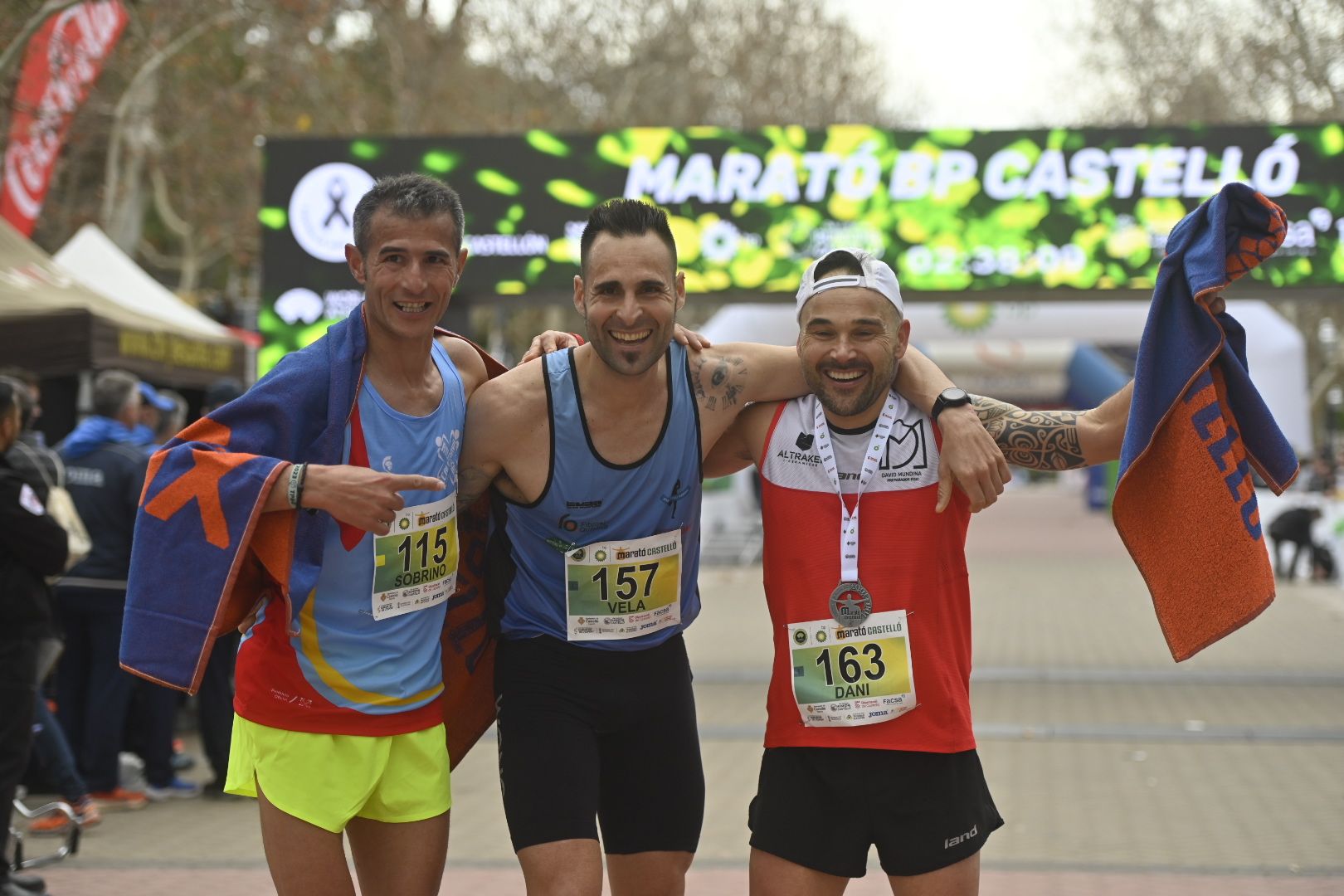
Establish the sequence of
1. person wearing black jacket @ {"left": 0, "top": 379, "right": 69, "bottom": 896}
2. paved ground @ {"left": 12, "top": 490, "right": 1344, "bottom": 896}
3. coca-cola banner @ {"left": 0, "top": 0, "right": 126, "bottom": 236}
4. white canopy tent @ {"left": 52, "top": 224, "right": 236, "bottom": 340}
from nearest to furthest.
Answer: person wearing black jacket @ {"left": 0, "top": 379, "right": 69, "bottom": 896}
paved ground @ {"left": 12, "top": 490, "right": 1344, "bottom": 896}
coca-cola banner @ {"left": 0, "top": 0, "right": 126, "bottom": 236}
white canopy tent @ {"left": 52, "top": 224, "right": 236, "bottom": 340}

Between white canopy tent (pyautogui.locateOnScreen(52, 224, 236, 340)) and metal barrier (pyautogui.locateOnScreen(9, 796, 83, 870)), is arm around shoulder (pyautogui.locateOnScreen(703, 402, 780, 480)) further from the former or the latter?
white canopy tent (pyautogui.locateOnScreen(52, 224, 236, 340))

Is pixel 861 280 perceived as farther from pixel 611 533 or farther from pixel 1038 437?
pixel 611 533

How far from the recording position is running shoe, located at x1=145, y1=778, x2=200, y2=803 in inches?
314

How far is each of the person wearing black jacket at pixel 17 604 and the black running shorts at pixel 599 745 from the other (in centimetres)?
264

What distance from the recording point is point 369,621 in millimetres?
3566

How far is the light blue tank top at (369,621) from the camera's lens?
3.54m

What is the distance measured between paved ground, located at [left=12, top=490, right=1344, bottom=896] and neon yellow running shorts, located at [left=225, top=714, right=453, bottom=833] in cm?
263

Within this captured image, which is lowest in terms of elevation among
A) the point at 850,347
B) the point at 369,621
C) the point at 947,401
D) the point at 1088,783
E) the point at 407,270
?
the point at 1088,783

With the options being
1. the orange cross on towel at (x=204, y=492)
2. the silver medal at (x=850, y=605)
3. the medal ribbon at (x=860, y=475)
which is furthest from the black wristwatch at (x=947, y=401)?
the orange cross on towel at (x=204, y=492)

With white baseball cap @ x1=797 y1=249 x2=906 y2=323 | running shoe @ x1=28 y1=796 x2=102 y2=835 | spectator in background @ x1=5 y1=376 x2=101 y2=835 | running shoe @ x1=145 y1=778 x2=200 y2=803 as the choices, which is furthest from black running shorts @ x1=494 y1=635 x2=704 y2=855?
running shoe @ x1=145 y1=778 x2=200 y2=803

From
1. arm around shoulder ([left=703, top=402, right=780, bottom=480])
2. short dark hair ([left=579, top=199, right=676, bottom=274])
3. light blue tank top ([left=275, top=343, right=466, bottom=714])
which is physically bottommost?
light blue tank top ([left=275, top=343, right=466, bottom=714])

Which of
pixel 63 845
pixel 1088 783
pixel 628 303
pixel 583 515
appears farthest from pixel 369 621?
pixel 1088 783

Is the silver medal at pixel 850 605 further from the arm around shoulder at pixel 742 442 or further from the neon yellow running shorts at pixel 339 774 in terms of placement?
the neon yellow running shorts at pixel 339 774

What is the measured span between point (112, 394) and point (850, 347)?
5.52 metres
